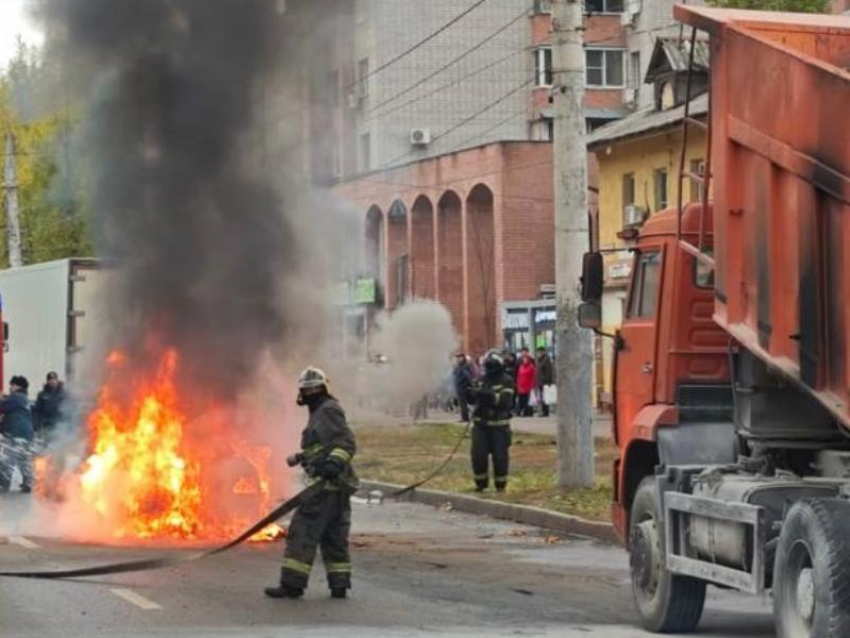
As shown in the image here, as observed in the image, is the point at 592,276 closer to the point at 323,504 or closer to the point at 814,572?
the point at 323,504

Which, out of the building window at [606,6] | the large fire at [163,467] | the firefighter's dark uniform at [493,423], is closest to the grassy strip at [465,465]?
the firefighter's dark uniform at [493,423]

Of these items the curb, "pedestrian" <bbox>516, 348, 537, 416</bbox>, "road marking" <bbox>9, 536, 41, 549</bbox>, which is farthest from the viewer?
"pedestrian" <bbox>516, 348, 537, 416</bbox>

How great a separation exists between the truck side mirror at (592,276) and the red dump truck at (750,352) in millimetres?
16

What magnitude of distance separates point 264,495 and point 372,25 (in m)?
5.79

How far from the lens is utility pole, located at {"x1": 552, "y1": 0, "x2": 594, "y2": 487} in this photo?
67.6ft

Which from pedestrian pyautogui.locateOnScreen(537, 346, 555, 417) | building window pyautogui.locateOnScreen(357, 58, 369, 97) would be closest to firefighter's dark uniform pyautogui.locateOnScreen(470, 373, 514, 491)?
building window pyautogui.locateOnScreen(357, 58, 369, 97)

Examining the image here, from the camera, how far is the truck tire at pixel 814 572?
365 inches

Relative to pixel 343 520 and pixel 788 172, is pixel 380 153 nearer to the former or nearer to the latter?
pixel 343 520

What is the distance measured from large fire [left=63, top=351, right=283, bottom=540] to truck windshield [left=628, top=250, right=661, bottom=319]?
214 inches

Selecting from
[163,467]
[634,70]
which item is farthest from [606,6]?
[163,467]

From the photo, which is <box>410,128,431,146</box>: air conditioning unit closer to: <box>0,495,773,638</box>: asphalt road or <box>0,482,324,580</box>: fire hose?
<box>0,495,773,638</box>: asphalt road

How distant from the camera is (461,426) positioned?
39125 millimetres

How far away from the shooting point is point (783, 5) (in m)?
41.2

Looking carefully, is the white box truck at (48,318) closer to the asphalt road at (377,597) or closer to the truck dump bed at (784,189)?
the asphalt road at (377,597)
